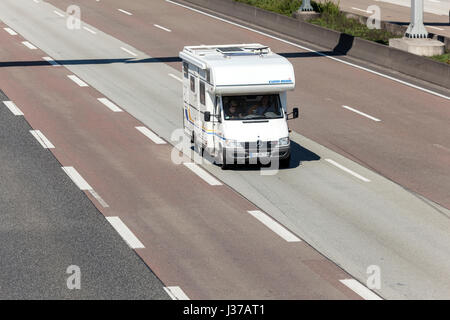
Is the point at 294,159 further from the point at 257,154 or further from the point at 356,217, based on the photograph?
the point at 356,217

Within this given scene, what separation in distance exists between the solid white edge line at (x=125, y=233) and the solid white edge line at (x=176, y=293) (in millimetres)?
2339

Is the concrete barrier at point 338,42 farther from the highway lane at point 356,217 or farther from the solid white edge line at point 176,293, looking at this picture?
the solid white edge line at point 176,293

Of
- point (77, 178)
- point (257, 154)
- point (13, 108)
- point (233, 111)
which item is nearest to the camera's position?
point (77, 178)

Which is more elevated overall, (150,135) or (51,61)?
(150,135)

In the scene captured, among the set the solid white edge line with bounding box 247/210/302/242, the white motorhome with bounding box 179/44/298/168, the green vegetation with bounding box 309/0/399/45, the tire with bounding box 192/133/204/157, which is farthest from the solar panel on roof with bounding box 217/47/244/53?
the green vegetation with bounding box 309/0/399/45

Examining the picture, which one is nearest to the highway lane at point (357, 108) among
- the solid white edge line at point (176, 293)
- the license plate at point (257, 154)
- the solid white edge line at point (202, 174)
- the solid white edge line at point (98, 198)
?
the license plate at point (257, 154)

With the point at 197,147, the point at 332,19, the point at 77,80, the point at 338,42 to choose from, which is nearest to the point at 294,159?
the point at 197,147

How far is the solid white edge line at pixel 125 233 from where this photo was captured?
62.3 feet

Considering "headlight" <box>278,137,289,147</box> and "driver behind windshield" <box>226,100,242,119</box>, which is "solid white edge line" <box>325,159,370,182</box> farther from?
"driver behind windshield" <box>226,100,242,119</box>

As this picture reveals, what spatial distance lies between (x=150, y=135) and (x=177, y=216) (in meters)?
7.72

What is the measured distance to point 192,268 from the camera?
17.7 meters

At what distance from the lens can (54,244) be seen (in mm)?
19000

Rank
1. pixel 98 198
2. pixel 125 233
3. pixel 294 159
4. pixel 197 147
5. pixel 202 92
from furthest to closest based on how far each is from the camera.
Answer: pixel 197 147
pixel 294 159
pixel 202 92
pixel 98 198
pixel 125 233

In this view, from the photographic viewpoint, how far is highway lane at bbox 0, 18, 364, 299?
1709 centimetres
